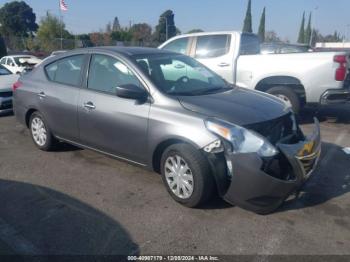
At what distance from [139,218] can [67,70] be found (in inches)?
102

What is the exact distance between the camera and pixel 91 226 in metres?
3.47

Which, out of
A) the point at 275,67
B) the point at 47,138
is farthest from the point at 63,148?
the point at 275,67

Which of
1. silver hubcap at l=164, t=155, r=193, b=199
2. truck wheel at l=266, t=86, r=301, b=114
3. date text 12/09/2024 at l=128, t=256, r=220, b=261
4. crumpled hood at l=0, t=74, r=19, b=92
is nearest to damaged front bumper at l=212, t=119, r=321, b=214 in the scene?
silver hubcap at l=164, t=155, r=193, b=199

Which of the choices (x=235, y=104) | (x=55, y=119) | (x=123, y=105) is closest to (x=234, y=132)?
(x=235, y=104)

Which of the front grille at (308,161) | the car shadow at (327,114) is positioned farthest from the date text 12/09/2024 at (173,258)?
the car shadow at (327,114)

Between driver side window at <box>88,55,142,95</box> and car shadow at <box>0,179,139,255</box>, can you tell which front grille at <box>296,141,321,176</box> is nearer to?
car shadow at <box>0,179,139,255</box>

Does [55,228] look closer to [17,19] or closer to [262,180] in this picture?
[262,180]

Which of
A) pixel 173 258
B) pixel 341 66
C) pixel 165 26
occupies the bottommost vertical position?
pixel 173 258

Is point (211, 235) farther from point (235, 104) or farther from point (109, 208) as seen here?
point (235, 104)

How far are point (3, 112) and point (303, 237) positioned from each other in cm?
755

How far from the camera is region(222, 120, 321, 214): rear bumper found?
3.35 m

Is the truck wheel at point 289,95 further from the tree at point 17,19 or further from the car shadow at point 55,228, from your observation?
the tree at point 17,19

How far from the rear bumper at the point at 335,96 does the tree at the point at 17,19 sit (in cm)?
7952

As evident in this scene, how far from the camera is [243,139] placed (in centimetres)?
346
